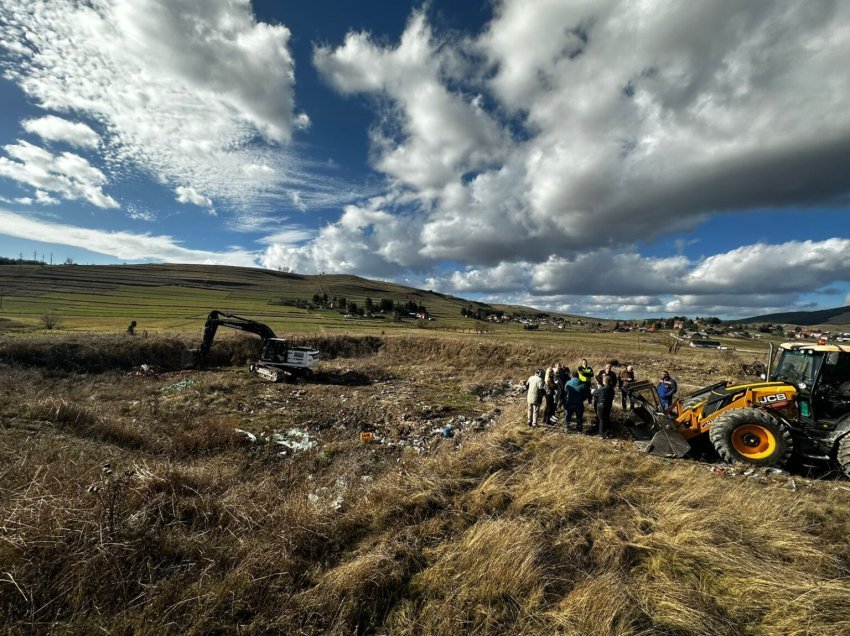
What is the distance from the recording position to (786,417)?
7379mm

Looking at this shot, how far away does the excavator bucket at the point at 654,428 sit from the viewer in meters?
7.58

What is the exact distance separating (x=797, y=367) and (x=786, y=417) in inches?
40.1

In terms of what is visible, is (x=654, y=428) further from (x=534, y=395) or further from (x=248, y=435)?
(x=248, y=435)

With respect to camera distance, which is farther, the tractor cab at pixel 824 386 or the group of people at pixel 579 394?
the group of people at pixel 579 394

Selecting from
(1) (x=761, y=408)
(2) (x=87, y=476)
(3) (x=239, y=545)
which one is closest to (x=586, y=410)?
(1) (x=761, y=408)

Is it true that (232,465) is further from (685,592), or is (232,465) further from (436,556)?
(685,592)

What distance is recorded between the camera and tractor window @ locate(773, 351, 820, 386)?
23.7 feet

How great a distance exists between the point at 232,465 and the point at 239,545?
461 centimetres

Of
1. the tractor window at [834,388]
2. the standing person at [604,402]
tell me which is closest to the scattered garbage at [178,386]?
the standing person at [604,402]

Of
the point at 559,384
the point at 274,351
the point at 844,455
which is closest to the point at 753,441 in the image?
the point at 844,455

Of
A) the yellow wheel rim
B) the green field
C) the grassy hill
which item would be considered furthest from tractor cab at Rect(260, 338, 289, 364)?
the yellow wheel rim

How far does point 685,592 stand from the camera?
10.3 ft

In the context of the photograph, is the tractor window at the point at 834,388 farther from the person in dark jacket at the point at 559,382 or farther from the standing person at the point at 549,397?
the person in dark jacket at the point at 559,382

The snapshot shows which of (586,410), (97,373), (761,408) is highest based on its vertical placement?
(761,408)
